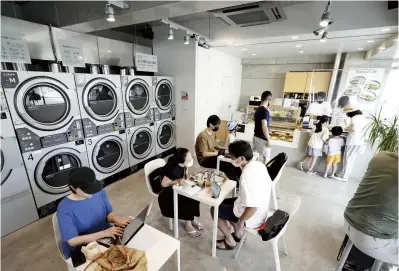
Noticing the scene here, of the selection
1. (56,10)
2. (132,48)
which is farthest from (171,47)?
(56,10)

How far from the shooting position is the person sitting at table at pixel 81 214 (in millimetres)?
1236

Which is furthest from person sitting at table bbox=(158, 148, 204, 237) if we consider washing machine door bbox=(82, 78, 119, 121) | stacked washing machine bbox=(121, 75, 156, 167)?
stacked washing machine bbox=(121, 75, 156, 167)

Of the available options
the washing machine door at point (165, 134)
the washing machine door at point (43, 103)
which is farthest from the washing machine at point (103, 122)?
the washing machine door at point (165, 134)

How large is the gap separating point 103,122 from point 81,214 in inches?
82.1

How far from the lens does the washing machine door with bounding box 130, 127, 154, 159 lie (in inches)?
147

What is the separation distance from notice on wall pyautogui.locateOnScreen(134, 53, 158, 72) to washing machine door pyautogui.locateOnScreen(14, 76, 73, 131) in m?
1.49

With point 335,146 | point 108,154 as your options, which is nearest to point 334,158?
point 335,146

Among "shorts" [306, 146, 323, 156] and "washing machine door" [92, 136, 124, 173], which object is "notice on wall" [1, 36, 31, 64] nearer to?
"washing machine door" [92, 136, 124, 173]

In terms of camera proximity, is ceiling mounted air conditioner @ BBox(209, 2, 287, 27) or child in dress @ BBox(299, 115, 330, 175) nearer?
ceiling mounted air conditioner @ BBox(209, 2, 287, 27)

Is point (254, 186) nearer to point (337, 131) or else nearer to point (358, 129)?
point (337, 131)

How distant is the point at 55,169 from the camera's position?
2633mm

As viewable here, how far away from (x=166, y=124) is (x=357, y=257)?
3813mm

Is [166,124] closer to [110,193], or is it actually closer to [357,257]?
[110,193]

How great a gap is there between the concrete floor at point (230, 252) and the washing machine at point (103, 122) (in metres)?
0.57
